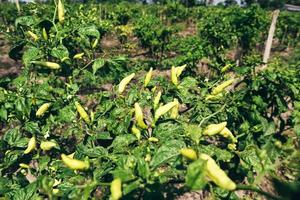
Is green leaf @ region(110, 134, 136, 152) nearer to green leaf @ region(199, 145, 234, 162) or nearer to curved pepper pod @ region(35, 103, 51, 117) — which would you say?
green leaf @ region(199, 145, 234, 162)

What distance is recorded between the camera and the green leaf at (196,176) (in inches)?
46.2

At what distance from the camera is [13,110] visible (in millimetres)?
2764

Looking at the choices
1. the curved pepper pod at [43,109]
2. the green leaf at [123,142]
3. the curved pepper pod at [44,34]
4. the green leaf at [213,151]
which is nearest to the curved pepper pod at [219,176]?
the green leaf at [213,151]

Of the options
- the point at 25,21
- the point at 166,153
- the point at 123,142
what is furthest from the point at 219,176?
the point at 25,21

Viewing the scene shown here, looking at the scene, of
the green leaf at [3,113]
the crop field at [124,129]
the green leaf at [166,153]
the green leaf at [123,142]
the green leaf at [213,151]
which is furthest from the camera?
the green leaf at [3,113]

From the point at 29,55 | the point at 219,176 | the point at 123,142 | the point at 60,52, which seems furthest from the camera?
the point at 60,52

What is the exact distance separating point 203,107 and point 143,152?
775 millimetres

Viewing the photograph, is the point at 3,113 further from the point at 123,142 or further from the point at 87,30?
the point at 123,142

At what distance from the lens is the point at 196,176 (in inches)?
46.8

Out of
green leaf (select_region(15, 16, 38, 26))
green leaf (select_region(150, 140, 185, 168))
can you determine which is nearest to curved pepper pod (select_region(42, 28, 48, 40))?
green leaf (select_region(15, 16, 38, 26))

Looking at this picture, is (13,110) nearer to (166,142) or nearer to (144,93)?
(144,93)

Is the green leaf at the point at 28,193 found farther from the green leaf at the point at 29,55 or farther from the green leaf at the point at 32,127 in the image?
the green leaf at the point at 29,55

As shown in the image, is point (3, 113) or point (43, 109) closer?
point (43, 109)

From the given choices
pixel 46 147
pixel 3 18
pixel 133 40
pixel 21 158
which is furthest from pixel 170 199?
pixel 3 18
